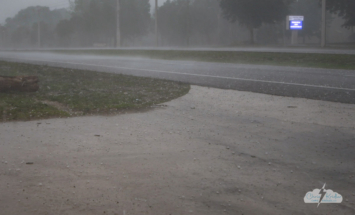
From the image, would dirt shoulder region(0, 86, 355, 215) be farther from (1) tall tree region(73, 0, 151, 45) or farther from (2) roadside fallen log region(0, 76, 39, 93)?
(1) tall tree region(73, 0, 151, 45)

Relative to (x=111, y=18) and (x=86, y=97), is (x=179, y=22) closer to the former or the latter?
(x=111, y=18)

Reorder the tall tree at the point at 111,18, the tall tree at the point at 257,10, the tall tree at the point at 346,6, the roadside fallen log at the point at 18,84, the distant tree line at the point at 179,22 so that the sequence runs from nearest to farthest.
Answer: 1. the roadside fallen log at the point at 18,84
2. the tall tree at the point at 346,6
3. the tall tree at the point at 257,10
4. the distant tree line at the point at 179,22
5. the tall tree at the point at 111,18

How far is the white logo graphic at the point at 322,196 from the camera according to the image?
3727 mm

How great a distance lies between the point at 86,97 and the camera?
909 centimetres

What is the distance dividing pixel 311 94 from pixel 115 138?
18.0ft

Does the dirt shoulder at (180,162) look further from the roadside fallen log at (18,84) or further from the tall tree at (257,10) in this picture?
the tall tree at (257,10)

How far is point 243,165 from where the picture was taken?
4.66m

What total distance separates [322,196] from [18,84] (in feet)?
25.7

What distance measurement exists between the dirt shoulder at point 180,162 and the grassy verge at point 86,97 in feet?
2.12

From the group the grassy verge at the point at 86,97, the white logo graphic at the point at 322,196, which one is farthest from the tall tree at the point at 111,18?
the white logo graphic at the point at 322,196

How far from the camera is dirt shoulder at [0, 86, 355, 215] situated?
3.67 meters

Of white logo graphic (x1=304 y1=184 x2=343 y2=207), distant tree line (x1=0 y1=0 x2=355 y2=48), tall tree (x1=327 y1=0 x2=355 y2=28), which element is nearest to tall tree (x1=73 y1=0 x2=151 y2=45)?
distant tree line (x1=0 y1=0 x2=355 y2=48)

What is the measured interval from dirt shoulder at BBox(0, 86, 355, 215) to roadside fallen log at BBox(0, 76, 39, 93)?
3.07 meters

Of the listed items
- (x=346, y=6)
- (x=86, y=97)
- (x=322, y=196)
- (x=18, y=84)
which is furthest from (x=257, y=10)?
(x=322, y=196)
